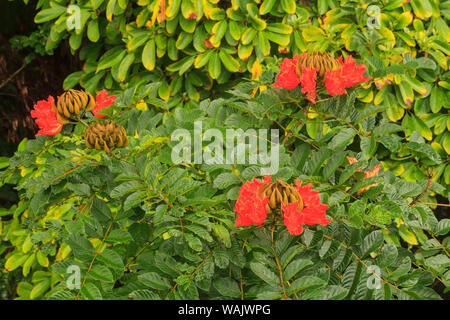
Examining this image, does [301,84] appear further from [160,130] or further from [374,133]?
[160,130]

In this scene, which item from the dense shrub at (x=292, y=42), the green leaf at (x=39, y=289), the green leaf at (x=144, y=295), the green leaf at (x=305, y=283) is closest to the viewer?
the green leaf at (x=305, y=283)

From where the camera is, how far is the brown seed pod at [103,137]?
0.99 metres

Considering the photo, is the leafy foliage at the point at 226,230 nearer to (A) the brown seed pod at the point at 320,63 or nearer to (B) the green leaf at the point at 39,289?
(A) the brown seed pod at the point at 320,63

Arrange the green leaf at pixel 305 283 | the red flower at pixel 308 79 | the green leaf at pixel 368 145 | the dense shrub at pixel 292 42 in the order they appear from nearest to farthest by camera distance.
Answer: the green leaf at pixel 305 283
the red flower at pixel 308 79
the green leaf at pixel 368 145
the dense shrub at pixel 292 42

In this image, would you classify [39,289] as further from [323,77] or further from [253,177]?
[323,77]

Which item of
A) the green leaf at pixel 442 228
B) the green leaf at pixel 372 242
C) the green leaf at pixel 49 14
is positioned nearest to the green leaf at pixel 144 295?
the green leaf at pixel 372 242

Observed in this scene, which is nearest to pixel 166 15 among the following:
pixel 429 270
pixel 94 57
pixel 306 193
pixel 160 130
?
pixel 94 57

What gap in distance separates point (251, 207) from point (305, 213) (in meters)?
0.10

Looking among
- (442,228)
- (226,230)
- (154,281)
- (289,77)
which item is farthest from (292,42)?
(154,281)

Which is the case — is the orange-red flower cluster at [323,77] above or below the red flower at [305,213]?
above

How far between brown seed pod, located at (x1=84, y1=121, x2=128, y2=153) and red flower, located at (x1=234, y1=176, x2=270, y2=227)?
13.5 inches

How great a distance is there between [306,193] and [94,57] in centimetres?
156

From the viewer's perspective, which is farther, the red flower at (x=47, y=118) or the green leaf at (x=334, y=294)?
the red flower at (x=47, y=118)

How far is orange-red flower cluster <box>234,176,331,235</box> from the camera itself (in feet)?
2.66
